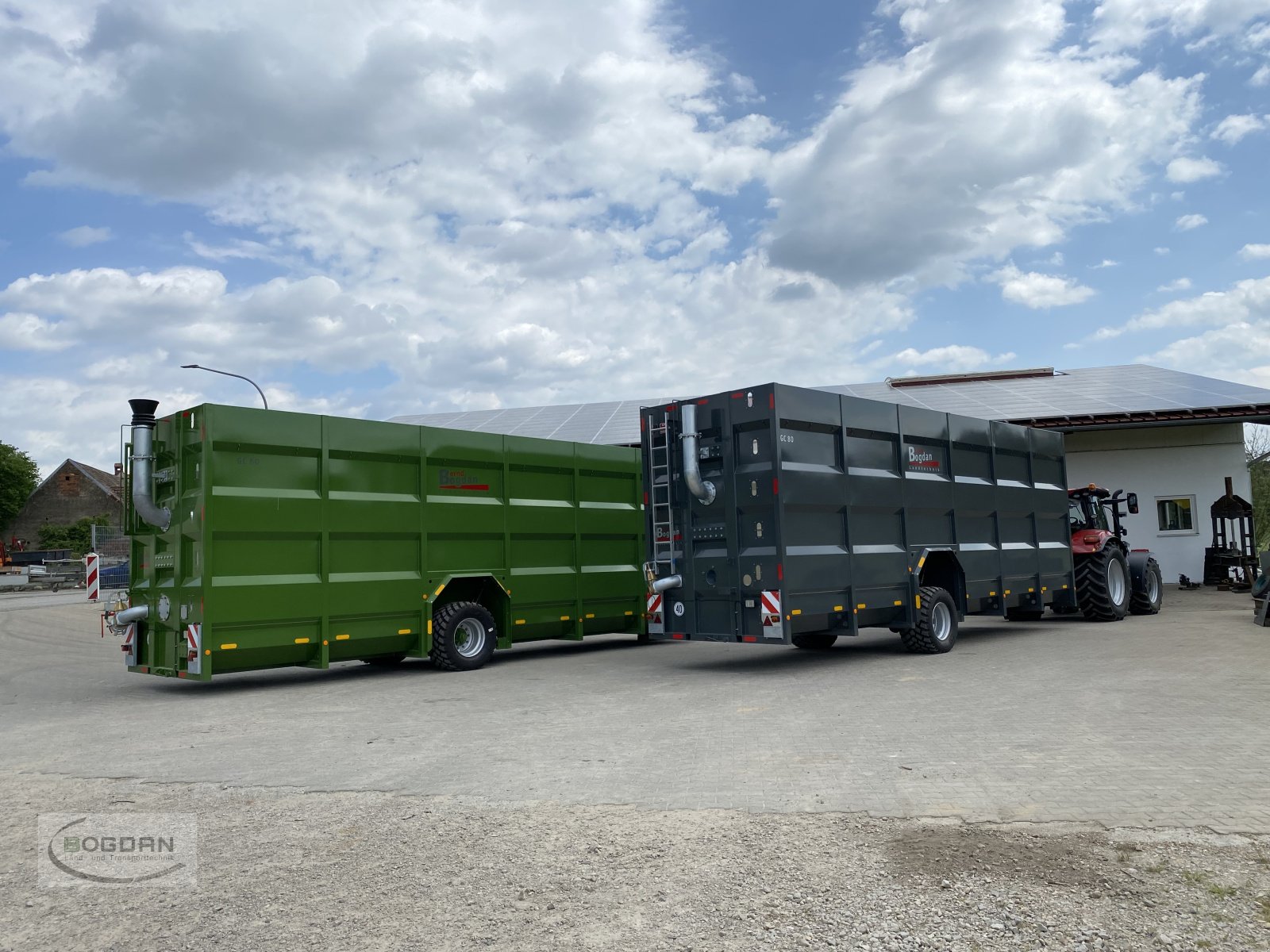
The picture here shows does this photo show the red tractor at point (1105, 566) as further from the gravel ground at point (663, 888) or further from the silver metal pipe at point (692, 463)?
the gravel ground at point (663, 888)

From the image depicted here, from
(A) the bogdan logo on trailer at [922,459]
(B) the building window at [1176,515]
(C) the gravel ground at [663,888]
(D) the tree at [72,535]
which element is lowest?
(C) the gravel ground at [663,888]

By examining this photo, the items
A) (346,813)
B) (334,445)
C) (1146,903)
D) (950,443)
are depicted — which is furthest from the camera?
(950,443)

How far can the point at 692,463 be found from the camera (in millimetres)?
11906

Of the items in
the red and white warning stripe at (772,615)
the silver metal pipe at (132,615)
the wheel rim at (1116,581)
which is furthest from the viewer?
the wheel rim at (1116,581)

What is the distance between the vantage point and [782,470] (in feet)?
37.2

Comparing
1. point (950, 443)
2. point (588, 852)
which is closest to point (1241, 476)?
point (950, 443)

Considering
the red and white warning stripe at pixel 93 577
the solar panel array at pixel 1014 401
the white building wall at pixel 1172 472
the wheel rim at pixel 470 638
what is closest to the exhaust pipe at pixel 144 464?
the red and white warning stripe at pixel 93 577

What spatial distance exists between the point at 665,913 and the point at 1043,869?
173 centimetres

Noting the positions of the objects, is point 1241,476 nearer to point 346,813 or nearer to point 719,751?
point 719,751

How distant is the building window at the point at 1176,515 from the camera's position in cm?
2420

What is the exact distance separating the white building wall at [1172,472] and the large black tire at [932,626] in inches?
518

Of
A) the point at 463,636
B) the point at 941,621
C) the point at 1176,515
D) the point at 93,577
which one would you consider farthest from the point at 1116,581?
the point at 93,577

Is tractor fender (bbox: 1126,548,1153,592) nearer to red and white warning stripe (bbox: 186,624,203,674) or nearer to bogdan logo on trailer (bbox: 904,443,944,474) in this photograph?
bogdan logo on trailer (bbox: 904,443,944,474)

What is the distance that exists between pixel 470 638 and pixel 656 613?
263 cm
